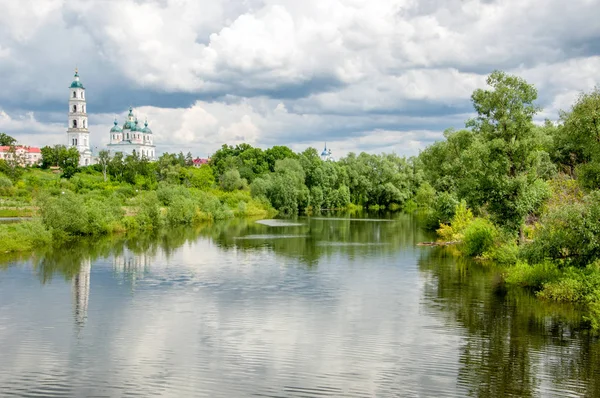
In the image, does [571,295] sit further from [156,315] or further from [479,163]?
[156,315]

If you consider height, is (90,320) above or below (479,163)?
below

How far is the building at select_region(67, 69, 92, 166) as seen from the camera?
529ft

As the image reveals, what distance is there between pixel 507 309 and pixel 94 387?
17.2m

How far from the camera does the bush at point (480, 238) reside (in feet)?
128

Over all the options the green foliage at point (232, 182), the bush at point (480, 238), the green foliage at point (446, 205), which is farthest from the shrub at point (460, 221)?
the green foliage at point (232, 182)

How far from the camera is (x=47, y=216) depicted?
47.3m

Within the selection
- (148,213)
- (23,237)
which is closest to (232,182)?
(148,213)

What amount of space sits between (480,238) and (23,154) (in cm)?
11806

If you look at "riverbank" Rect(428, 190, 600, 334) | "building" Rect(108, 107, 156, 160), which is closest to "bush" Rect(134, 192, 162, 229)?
"riverbank" Rect(428, 190, 600, 334)

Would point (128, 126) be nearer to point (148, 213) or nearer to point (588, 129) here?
point (148, 213)

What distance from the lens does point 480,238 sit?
3972 centimetres

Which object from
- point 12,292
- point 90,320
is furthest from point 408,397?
point 12,292

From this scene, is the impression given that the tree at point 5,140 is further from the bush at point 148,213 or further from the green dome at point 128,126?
the bush at point 148,213

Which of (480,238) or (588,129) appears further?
(480,238)
